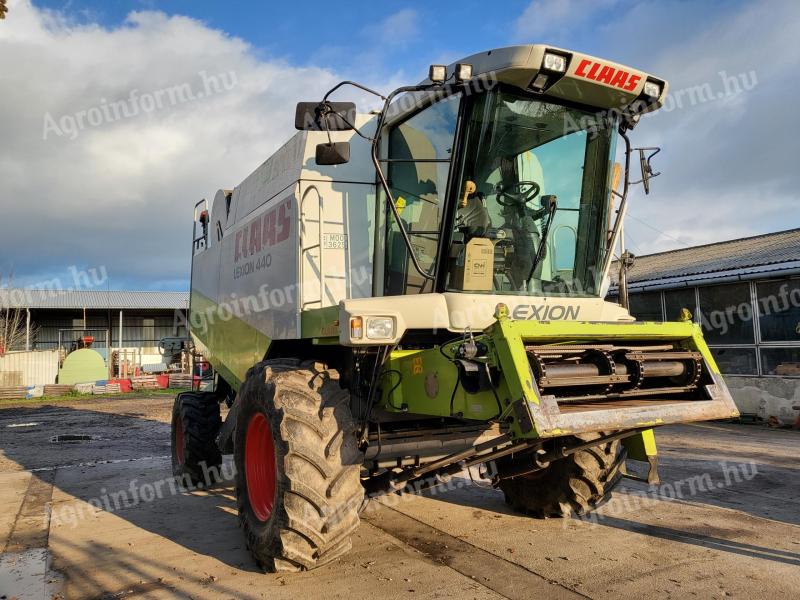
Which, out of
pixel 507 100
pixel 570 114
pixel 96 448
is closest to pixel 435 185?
pixel 507 100

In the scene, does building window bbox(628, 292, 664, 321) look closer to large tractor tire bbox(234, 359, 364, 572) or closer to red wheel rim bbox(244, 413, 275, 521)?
red wheel rim bbox(244, 413, 275, 521)

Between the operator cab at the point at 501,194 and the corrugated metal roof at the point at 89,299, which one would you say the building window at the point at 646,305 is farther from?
the corrugated metal roof at the point at 89,299

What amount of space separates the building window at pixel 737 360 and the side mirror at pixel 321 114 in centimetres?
1120

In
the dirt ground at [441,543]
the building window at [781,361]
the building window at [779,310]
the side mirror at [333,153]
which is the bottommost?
the dirt ground at [441,543]

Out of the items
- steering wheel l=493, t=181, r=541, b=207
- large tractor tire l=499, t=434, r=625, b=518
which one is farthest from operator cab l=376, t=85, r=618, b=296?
large tractor tire l=499, t=434, r=625, b=518

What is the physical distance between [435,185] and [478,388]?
1549 mm

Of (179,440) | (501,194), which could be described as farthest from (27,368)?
(501,194)

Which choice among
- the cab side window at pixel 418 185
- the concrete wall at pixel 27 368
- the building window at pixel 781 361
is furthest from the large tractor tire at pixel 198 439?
the concrete wall at pixel 27 368

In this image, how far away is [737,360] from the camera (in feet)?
42.0

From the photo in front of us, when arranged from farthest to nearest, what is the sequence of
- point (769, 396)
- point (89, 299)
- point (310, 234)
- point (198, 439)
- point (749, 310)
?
1. point (89, 299)
2. point (749, 310)
3. point (769, 396)
4. point (198, 439)
5. point (310, 234)

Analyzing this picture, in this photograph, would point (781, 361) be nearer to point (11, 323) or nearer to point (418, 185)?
point (418, 185)

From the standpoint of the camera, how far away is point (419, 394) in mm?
3836

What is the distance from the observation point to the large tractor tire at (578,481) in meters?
4.81

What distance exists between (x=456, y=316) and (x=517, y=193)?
0.99 meters
